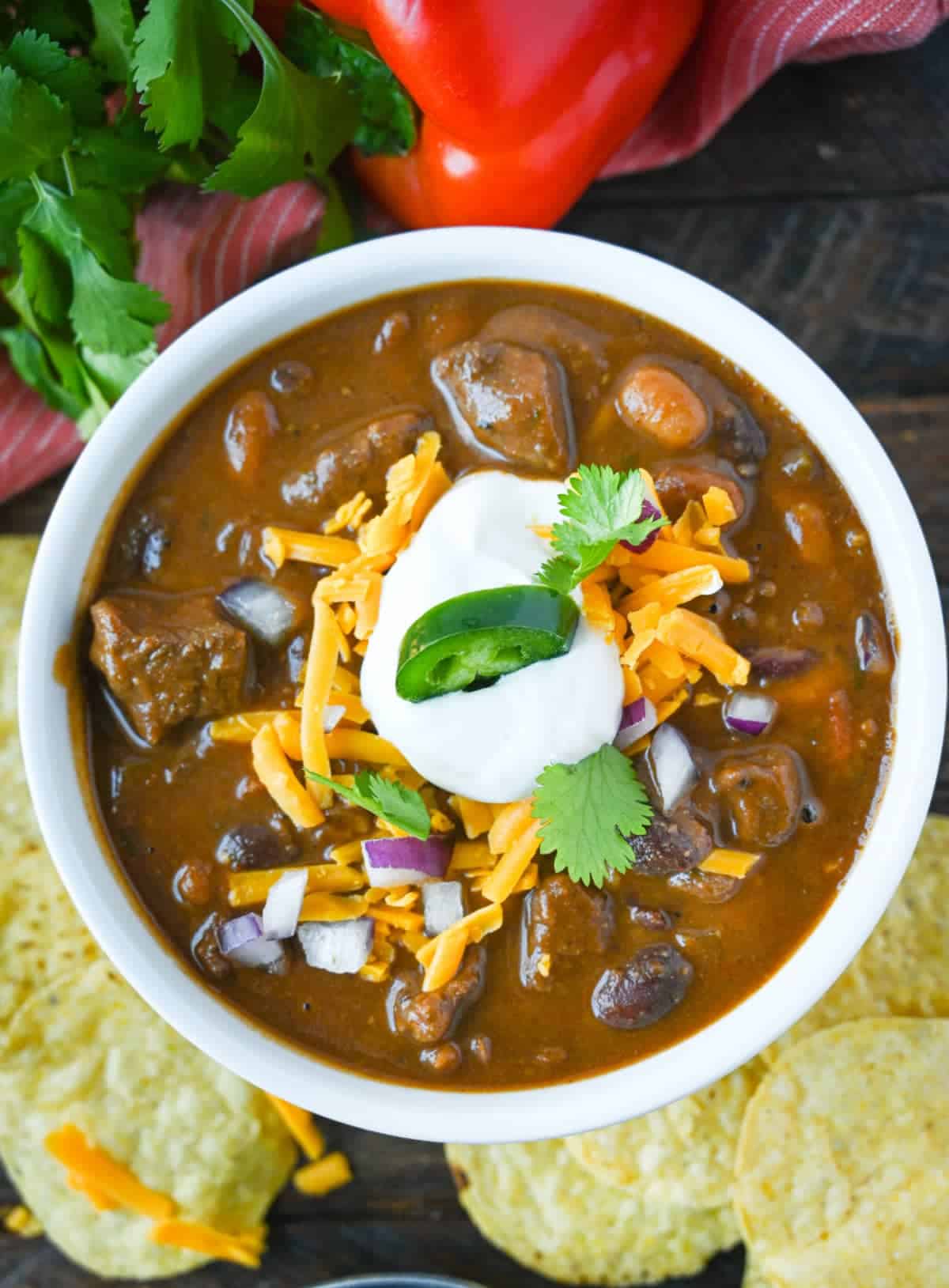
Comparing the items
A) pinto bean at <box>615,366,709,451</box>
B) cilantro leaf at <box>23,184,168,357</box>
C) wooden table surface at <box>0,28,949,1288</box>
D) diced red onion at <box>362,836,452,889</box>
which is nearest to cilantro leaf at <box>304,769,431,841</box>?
diced red onion at <box>362,836,452,889</box>

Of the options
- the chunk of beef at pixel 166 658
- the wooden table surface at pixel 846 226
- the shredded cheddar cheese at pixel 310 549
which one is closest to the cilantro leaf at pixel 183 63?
the shredded cheddar cheese at pixel 310 549

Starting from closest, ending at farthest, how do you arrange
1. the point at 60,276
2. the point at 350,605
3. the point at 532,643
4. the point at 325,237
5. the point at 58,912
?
the point at 532,643, the point at 350,605, the point at 60,276, the point at 325,237, the point at 58,912

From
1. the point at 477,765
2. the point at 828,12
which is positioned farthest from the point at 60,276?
the point at 828,12

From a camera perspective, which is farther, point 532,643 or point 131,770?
point 131,770

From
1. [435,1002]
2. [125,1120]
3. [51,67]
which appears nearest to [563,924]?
[435,1002]

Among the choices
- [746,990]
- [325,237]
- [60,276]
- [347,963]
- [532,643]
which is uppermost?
[60,276]

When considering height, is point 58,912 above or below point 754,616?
below

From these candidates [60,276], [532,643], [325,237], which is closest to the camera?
[532,643]

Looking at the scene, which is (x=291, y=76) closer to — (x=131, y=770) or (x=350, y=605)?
(x=350, y=605)

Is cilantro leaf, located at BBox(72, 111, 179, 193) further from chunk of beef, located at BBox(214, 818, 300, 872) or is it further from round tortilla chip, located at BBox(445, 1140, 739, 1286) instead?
round tortilla chip, located at BBox(445, 1140, 739, 1286)
